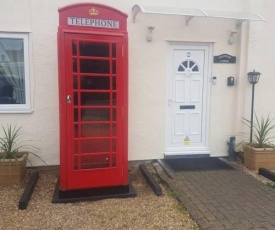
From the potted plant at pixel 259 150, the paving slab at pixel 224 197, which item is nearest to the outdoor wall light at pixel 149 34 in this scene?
the paving slab at pixel 224 197

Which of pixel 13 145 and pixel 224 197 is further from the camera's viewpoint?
pixel 13 145

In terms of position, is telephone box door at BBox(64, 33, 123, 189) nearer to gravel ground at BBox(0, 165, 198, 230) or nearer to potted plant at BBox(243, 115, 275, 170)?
gravel ground at BBox(0, 165, 198, 230)

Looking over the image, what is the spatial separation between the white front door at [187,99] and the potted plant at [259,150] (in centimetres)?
88

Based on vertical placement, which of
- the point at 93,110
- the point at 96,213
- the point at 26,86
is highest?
the point at 26,86

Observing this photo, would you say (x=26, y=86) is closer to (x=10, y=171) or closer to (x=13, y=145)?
(x=13, y=145)

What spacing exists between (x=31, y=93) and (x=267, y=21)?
4964 mm

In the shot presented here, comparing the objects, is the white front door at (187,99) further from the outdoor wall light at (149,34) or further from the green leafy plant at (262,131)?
the green leafy plant at (262,131)

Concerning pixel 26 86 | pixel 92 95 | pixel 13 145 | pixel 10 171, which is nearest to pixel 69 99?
pixel 92 95

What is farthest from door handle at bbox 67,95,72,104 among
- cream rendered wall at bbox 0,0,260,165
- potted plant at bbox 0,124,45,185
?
potted plant at bbox 0,124,45,185

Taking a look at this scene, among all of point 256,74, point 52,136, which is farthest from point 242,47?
point 52,136

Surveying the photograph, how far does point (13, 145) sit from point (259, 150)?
4.71 m

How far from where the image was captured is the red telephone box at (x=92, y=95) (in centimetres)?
386

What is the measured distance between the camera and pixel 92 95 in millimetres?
4051

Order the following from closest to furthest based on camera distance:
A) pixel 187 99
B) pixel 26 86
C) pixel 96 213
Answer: pixel 96 213 → pixel 26 86 → pixel 187 99
